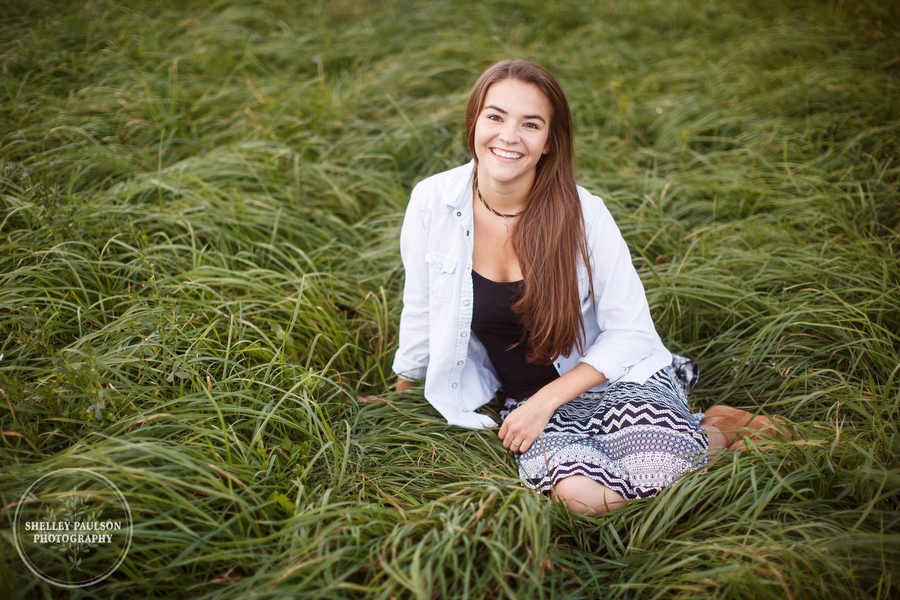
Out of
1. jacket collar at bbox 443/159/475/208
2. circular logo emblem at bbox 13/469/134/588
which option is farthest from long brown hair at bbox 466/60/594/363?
circular logo emblem at bbox 13/469/134/588

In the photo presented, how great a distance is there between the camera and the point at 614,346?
6.30 ft

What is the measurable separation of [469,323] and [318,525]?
93cm

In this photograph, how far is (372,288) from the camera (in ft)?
8.97

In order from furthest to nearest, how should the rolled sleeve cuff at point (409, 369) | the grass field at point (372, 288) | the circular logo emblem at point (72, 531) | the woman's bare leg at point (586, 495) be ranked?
the rolled sleeve cuff at point (409, 369) < the woman's bare leg at point (586, 495) < the grass field at point (372, 288) < the circular logo emblem at point (72, 531)

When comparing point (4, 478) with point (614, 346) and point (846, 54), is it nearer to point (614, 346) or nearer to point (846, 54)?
point (614, 346)

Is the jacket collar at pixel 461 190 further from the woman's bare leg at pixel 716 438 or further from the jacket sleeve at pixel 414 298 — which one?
the woman's bare leg at pixel 716 438

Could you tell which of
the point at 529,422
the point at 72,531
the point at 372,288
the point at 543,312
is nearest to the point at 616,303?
the point at 543,312

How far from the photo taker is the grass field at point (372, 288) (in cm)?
144

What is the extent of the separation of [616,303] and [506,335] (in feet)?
1.52

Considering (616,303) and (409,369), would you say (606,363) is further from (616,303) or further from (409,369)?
(409,369)

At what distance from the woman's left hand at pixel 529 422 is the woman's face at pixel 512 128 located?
88 cm

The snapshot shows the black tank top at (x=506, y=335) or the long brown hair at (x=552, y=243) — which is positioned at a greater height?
the long brown hair at (x=552, y=243)

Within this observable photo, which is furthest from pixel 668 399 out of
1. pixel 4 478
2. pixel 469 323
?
pixel 4 478

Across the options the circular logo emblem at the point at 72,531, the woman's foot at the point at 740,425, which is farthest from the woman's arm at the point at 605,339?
the circular logo emblem at the point at 72,531
